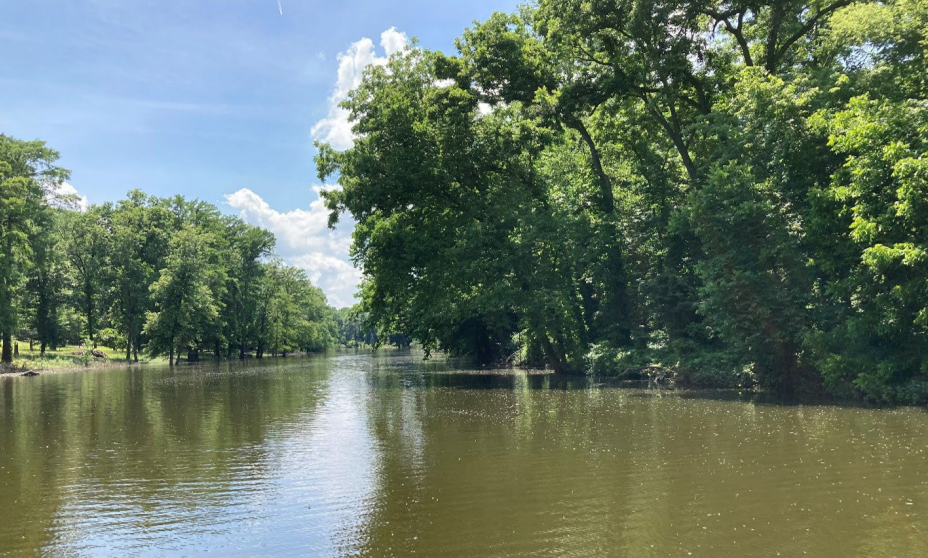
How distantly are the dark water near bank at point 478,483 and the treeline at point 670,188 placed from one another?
4.33 metres

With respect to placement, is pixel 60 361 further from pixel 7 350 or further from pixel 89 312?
pixel 89 312

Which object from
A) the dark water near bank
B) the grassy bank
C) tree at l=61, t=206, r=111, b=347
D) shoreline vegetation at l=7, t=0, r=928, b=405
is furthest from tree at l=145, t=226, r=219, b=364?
the dark water near bank

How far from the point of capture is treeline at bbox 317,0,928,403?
1791 cm

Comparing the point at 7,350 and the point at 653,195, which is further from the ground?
the point at 653,195

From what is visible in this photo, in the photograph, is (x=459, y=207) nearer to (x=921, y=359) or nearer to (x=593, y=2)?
(x=593, y=2)

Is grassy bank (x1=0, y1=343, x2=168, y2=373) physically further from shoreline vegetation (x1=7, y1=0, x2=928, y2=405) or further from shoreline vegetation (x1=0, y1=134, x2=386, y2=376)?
shoreline vegetation (x1=7, y1=0, x2=928, y2=405)

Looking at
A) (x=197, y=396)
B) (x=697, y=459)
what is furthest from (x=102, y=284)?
(x=697, y=459)

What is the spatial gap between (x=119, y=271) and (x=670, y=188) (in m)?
56.3

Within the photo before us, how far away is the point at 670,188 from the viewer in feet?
99.1

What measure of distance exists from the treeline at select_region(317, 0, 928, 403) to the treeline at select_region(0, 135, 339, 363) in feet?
97.0

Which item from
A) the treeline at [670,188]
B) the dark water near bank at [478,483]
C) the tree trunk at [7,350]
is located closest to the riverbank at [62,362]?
the tree trunk at [7,350]

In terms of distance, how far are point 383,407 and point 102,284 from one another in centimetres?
5661

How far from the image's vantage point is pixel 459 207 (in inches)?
1379

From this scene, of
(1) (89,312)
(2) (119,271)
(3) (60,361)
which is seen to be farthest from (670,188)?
(1) (89,312)
